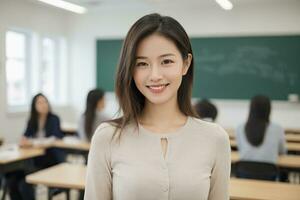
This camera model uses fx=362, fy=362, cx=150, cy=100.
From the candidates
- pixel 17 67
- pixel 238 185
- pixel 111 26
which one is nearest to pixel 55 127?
pixel 238 185

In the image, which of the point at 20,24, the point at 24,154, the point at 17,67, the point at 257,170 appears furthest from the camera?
the point at 17,67

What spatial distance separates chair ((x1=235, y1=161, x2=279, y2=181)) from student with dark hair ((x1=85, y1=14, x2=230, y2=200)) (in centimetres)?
237

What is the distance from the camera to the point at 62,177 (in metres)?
2.82

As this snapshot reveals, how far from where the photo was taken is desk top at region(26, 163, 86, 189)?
2669mm

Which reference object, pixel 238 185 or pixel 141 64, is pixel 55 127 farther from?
pixel 141 64

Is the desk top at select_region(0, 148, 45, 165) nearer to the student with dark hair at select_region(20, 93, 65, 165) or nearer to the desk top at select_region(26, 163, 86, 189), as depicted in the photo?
the student with dark hair at select_region(20, 93, 65, 165)

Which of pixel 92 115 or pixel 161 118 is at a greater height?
pixel 161 118

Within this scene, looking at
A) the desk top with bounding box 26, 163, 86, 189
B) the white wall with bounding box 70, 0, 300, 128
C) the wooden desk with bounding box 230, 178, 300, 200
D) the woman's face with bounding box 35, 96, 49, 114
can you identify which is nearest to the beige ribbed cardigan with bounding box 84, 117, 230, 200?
the wooden desk with bounding box 230, 178, 300, 200

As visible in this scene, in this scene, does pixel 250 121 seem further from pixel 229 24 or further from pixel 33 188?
pixel 229 24

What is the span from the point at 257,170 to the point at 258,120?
50 centimetres

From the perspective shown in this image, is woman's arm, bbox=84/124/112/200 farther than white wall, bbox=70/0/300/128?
No

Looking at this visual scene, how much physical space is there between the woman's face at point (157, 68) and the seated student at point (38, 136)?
10.7 feet

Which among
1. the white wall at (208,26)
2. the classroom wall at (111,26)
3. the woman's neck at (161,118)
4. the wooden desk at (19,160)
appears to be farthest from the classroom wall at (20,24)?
the woman's neck at (161,118)

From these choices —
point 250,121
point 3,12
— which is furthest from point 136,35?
point 3,12
